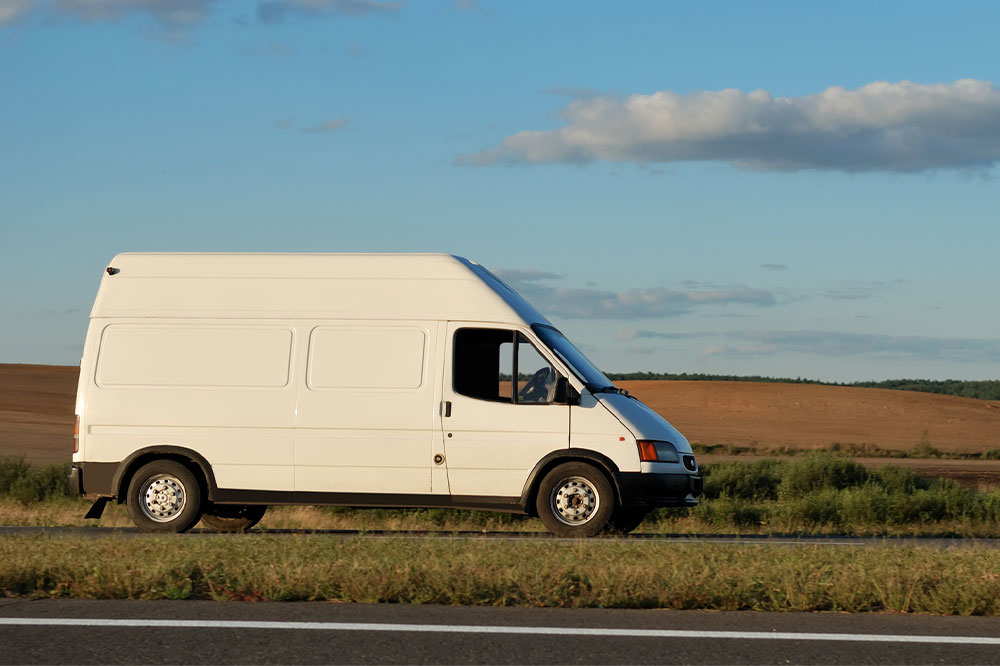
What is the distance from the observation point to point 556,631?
21.7ft

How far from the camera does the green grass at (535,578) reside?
7520 millimetres

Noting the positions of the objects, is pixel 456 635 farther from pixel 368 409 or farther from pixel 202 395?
pixel 202 395

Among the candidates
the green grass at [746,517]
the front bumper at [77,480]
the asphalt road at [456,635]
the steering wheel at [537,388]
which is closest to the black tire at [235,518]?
the green grass at [746,517]

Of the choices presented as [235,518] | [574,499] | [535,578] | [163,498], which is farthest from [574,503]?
[535,578]

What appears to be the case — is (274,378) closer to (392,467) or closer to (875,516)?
(392,467)

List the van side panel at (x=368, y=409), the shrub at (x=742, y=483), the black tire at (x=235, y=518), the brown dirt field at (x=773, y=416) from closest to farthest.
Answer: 1. the van side panel at (x=368, y=409)
2. the black tire at (x=235, y=518)
3. the shrub at (x=742, y=483)
4. the brown dirt field at (x=773, y=416)

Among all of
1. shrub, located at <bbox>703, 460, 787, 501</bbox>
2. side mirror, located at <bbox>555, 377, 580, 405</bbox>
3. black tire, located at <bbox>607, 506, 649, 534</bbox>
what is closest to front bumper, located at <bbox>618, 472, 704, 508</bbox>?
→ black tire, located at <bbox>607, 506, 649, 534</bbox>

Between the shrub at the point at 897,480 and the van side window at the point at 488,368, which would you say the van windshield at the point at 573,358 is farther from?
the shrub at the point at 897,480

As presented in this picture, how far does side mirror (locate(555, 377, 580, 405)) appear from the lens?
39.5 ft

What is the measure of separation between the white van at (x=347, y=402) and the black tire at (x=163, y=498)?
2 cm

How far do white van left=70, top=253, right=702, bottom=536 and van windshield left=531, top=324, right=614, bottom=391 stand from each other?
28mm

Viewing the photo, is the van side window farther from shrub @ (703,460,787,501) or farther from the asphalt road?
shrub @ (703,460,787,501)

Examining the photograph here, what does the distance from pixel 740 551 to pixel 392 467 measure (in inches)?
169

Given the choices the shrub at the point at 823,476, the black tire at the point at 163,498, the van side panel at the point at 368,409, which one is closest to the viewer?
the van side panel at the point at 368,409
